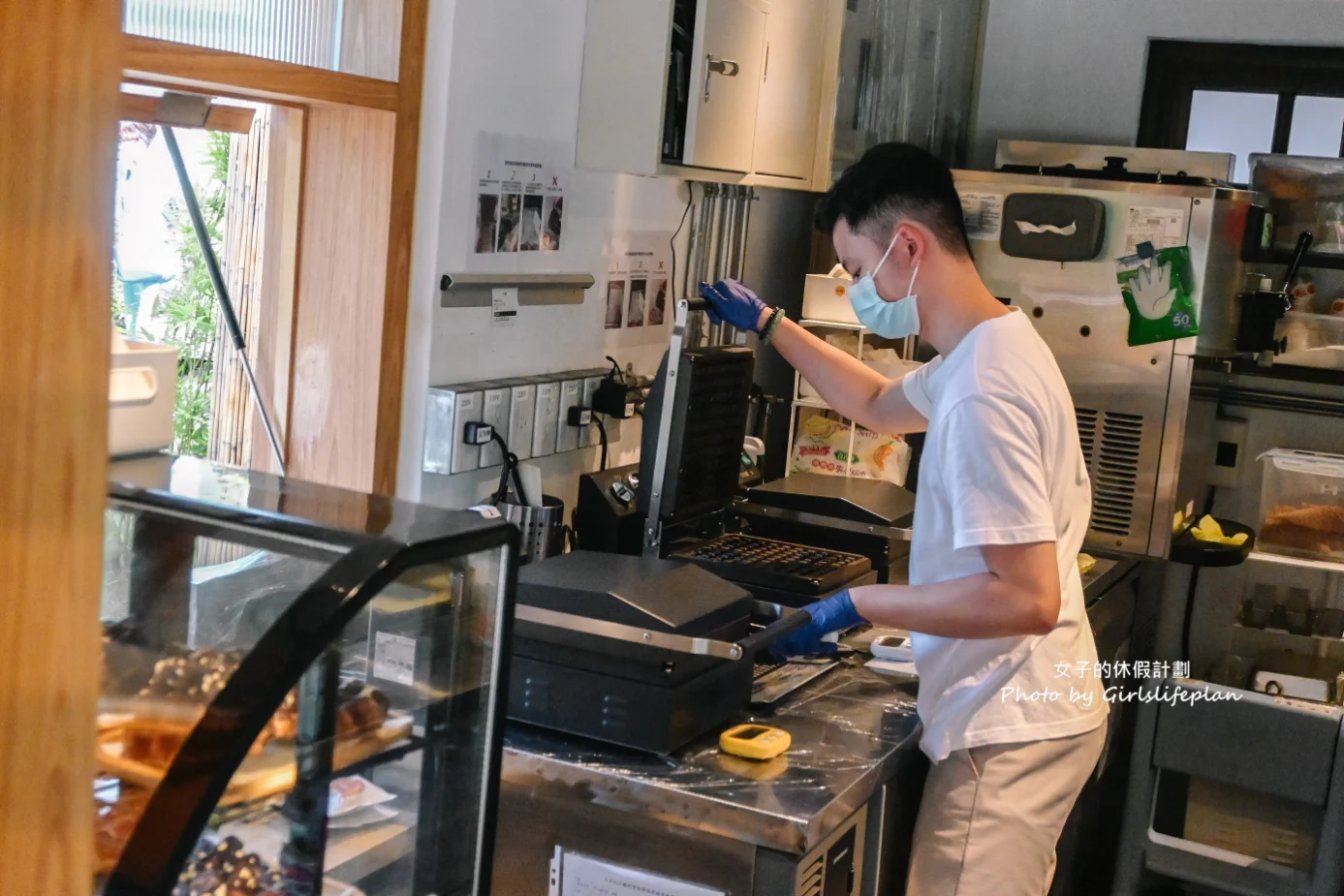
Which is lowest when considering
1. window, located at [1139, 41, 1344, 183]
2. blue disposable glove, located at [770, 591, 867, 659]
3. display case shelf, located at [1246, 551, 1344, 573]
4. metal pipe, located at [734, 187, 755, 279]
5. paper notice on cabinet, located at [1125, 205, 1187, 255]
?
display case shelf, located at [1246, 551, 1344, 573]

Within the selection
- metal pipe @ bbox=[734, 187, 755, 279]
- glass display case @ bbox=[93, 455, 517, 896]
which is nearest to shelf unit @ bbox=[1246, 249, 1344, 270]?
metal pipe @ bbox=[734, 187, 755, 279]

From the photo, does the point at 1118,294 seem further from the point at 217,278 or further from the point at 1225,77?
the point at 217,278

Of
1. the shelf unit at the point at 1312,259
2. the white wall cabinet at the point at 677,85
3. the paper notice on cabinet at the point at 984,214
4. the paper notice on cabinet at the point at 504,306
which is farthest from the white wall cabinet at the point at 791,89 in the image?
the shelf unit at the point at 1312,259

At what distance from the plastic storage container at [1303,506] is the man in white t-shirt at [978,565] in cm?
180

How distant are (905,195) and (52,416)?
1.49m

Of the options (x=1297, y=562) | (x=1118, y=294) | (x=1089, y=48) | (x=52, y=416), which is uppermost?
(x=1089, y=48)

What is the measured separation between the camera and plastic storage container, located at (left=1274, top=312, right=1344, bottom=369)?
3.93 m

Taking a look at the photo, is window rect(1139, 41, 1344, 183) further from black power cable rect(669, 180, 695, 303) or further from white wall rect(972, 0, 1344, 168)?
black power cable rect(669, 180, 695, 303)

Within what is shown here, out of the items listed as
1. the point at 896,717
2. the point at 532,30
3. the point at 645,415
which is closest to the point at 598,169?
the point at 532,30

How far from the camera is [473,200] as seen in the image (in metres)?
2.52

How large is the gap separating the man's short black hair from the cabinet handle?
0.67m

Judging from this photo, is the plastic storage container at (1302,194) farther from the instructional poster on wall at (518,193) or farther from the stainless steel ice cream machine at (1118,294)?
the instructional poster on wall at (518,193)

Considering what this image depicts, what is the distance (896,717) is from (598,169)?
49.0 inches

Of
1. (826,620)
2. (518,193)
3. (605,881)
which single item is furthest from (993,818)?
(518,193)
